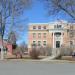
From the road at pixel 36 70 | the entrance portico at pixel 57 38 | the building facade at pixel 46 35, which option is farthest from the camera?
the building facade at pixel 46 35

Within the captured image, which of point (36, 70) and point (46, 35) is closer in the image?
point (36, 70)

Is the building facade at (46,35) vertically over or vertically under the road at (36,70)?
over

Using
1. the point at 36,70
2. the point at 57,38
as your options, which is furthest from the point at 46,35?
the point at 36,70

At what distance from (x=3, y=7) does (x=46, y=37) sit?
73526 mm

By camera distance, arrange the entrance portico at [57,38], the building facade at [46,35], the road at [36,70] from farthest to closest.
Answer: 1. the building facade at [46,35]
2. the entrance portico at [57,38]
3. the road at [36,70]

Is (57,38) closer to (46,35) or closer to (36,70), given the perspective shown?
(46,35)

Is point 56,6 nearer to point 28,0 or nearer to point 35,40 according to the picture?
point 28,0

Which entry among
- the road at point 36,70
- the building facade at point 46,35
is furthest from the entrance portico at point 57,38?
the road at point 36,70

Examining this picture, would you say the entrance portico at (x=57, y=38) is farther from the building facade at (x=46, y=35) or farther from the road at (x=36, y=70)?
the road at (x=36, y=70)

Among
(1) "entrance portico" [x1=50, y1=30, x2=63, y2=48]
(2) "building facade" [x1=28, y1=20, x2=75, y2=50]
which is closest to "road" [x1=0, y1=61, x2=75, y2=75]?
(2) "building facade" [x1=28, y1=20, x2=75, y2=50]

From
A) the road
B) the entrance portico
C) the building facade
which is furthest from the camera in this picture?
the building facade

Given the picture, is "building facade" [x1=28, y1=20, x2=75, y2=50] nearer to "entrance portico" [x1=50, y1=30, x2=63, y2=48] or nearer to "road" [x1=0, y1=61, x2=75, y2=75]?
"entrance portico" [x1=50, y1=30, x2=63, y2=48]

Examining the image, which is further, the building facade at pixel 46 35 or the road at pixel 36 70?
the building facade at pixel 46 35

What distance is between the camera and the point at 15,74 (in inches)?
633
